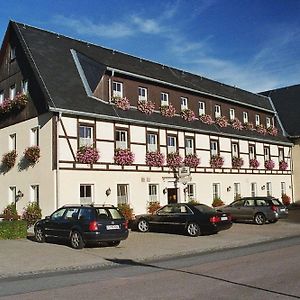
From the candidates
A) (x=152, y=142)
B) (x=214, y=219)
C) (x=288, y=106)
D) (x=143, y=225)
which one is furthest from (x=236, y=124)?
A: (x=214, y=219)

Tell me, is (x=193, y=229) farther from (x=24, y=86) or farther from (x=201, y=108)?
(x=201, y=108)

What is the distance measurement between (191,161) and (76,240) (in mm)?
13345

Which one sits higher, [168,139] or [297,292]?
[168,139]

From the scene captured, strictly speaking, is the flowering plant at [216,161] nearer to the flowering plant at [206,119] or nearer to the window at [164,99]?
the flowering plant at [206,119]

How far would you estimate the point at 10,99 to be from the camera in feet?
80.2

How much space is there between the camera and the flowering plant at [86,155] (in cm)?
2148

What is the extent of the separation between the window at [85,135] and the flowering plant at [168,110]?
5919 millimetres

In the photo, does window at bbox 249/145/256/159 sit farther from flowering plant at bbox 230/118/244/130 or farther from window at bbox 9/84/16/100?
window at bbox 9/84/16/100

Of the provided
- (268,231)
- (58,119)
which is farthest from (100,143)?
(268,231)

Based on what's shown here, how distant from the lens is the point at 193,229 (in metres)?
19.2

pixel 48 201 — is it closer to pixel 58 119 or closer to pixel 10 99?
pixel 58 119

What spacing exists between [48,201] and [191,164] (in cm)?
975

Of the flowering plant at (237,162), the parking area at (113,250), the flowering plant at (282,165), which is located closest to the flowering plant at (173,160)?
the parking area at (113,250)

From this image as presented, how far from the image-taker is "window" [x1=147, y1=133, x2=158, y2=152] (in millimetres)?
25492
